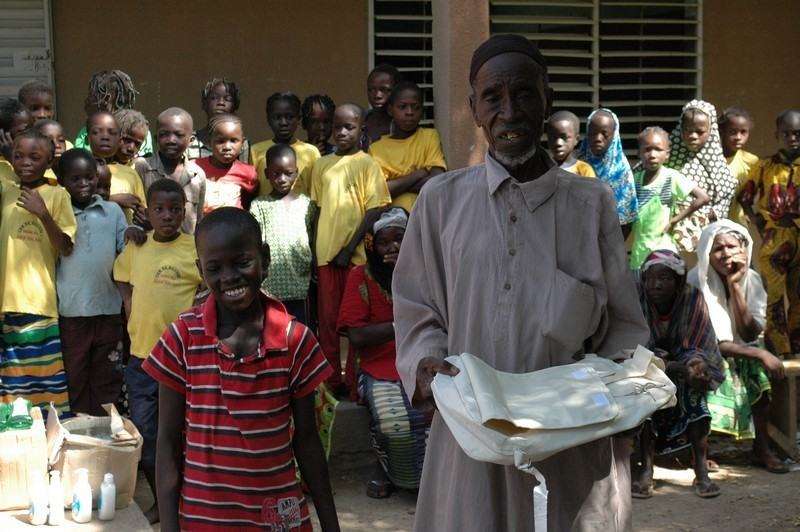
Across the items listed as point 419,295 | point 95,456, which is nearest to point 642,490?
point 95,456

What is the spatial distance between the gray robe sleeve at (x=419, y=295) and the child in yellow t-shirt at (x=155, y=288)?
94.0 inches

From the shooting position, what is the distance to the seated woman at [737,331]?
18.4 feet

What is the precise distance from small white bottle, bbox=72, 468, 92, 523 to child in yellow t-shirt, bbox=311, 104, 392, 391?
77.4 inches

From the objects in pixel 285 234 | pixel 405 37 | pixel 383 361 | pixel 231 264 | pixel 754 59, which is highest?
pixel 405 37

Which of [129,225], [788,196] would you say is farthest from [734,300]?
[129,225]

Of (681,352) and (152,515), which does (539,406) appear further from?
(681,352)

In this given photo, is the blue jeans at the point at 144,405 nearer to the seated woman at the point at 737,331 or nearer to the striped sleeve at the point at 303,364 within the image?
the striped sleeve at the point at 303,364

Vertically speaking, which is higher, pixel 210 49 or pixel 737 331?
pixel 210 49

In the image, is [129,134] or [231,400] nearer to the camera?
[231,400]

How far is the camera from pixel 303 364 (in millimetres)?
2801

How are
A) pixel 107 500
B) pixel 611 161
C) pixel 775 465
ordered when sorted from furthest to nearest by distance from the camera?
pixel 611 161 < pixel 775 465 < pixel 107 500

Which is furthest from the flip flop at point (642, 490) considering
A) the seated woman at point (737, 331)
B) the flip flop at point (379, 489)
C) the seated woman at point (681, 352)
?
the flip flop at point (379, 489)

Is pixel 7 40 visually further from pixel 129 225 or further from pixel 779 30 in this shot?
pixel 779 30

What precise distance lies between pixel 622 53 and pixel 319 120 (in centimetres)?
285
